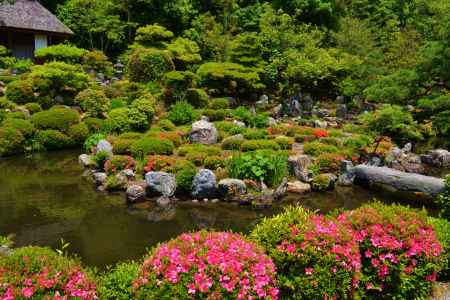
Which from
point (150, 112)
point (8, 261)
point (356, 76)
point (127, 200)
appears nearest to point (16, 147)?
point (150, 112)

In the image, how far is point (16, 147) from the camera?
16.6m

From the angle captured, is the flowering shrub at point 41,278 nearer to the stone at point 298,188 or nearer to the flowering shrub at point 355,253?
the flowering shrub at point 355,253

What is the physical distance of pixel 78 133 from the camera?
18.1 meters

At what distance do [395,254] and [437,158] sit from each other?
45.1 ft

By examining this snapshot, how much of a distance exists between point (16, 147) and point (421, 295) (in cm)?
1592

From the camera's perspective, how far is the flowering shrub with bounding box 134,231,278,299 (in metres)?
4.18

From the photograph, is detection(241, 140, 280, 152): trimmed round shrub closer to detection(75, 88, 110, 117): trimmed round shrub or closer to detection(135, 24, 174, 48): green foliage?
detection(75, 88, 110, 117): trimmed round shrub

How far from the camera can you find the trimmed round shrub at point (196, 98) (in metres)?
23.1

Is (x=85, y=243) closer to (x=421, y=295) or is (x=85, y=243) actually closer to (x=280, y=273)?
(x=280, y=273)

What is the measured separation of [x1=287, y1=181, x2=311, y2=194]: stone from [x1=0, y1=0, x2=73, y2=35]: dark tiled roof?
22.9m

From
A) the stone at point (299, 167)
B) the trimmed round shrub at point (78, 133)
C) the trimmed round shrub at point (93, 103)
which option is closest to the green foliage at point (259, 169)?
the stone at point (299, 167)

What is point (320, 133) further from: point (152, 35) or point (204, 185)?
point (152, 35)

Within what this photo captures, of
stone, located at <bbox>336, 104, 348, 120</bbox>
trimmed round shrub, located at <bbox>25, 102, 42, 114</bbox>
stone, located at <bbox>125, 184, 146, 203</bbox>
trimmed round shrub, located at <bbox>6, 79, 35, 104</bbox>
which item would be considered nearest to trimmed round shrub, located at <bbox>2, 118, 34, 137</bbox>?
trimmed round shrub, located at <bbox>25, 102, 42, 114</bbox>

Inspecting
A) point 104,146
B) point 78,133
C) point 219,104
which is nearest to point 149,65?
point 219,104
